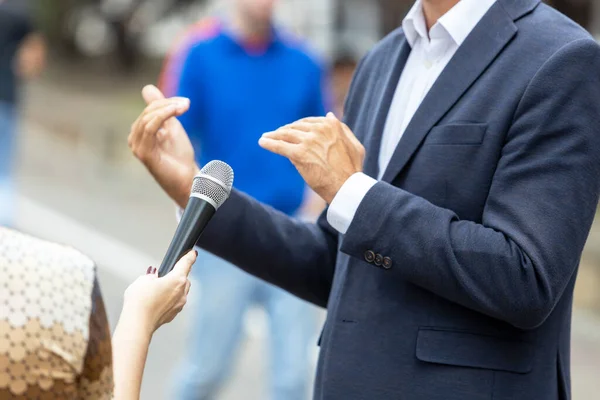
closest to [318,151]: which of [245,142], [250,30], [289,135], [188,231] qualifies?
[289,135]

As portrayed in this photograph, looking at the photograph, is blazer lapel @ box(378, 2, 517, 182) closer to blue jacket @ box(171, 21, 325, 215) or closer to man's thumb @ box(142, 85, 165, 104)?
man's thumb @ box(142, 85, 165, 104)

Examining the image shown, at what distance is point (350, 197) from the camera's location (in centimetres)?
230

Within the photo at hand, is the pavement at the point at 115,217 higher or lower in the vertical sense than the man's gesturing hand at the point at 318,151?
lower

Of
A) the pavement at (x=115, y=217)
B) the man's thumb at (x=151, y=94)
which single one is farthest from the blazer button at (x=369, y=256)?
the pavement at (x=115, y=217)

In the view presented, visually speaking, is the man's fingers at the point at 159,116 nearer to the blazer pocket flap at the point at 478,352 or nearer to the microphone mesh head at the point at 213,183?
the microphone mesh head at the point at 213,183

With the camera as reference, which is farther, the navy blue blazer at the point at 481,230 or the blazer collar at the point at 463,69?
the blazer collar at the point at 463,69

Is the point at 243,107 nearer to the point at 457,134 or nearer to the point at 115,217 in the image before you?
the point at 457,134

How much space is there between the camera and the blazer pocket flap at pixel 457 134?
2.28m

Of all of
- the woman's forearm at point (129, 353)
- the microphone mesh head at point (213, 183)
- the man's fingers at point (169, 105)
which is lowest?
the woman's forearm at point (129, 353)

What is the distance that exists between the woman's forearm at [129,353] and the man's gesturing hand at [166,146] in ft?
2.01

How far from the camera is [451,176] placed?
91.1 inches

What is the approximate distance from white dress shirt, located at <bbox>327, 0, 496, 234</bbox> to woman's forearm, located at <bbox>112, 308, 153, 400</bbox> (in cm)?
51

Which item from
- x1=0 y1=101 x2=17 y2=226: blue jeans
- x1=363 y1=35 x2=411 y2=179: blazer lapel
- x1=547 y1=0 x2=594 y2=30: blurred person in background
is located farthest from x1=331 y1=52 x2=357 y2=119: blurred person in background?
x1=363 y1=35 x2=411 y2=179: blazer lapel

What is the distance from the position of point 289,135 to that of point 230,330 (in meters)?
2.66
